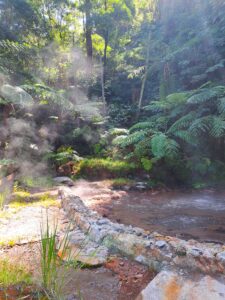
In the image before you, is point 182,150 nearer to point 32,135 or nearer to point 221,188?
point 221,188

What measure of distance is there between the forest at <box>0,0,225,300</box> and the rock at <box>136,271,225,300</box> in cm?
149

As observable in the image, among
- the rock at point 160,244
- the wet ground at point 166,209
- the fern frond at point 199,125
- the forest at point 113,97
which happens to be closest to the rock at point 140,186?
the forest at point 113,97

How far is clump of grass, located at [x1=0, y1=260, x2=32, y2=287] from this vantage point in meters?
1.58

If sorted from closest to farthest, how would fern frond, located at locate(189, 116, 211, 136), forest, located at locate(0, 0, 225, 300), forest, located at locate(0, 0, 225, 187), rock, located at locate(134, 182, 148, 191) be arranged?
rock, located at locate(134, 182, 148, 191) < fern frond, located at locate(189, 116, 211, 136) < forest, located at locate(0, 0, 225, 300) < forest, located at locate(0, 0, 225, 187)

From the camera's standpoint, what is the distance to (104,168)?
623 centimetres

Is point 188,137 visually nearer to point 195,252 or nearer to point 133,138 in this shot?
point 133,138

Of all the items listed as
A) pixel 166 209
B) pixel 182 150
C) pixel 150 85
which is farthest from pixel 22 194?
pixel 150 85

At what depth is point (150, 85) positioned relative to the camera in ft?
33.6

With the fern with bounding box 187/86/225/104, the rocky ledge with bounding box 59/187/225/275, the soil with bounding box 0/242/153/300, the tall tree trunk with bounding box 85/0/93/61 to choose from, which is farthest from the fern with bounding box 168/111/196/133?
the tall tree trunk with bounding box 85/0/93/61

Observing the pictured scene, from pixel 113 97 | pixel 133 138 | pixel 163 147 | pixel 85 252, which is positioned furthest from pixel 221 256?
pixel 113 97

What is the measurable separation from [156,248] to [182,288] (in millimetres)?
446

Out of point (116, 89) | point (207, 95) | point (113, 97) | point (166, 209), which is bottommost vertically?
point (166, 209)

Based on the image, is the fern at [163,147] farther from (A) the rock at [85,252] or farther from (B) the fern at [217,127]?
(A) the rock at [85,252]

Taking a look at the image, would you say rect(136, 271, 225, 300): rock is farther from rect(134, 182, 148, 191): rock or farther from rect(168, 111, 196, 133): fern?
rect(168, 111, 196, 133): fern
